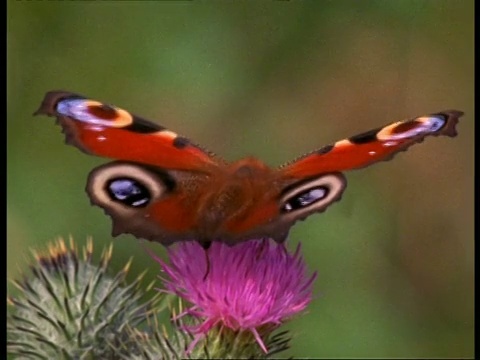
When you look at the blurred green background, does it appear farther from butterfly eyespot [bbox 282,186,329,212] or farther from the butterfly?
butterfly eyespot [bbox 282,186,329,212]

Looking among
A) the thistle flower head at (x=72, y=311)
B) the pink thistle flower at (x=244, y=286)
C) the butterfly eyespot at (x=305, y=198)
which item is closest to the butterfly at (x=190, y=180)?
the butterfly eyespot at (x=305, y=198)

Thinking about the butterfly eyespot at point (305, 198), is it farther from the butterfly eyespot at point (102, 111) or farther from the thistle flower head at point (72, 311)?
the thistle flower head at point (72, 311)

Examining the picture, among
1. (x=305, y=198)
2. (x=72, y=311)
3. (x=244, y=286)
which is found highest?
(x=305, y=198)

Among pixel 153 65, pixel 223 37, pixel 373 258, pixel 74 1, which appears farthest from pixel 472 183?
pixel 74 1

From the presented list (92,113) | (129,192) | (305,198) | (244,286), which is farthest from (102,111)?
(244,286)

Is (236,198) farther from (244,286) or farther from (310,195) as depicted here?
(244,286)

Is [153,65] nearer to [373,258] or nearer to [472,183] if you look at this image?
[373,258]
